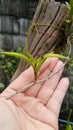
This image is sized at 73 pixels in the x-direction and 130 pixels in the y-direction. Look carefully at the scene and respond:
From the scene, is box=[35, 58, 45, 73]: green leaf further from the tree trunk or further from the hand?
the tree trunk

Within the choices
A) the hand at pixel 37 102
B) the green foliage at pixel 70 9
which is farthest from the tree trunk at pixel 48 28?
the hand at pixel 37 102

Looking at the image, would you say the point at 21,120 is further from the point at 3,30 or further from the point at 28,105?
the point at 3,30

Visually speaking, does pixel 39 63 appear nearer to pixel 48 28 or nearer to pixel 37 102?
pixel 37 102

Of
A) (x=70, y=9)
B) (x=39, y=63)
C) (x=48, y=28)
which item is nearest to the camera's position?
(x=39, y=63)

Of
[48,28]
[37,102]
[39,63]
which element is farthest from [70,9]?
[37,102]

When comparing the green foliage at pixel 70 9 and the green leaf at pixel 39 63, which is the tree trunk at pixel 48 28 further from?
the green leaf at pixel 39 63
